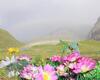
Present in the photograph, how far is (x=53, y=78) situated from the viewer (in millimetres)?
4848

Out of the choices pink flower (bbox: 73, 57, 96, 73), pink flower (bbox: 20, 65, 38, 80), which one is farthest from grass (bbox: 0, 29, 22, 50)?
pink flower (bbox: 73, 57, 96, 73)

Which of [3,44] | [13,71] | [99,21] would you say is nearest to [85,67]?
[13,71]

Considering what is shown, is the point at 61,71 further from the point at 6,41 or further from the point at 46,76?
the point at 6,41

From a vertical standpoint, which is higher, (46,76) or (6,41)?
(6,41)

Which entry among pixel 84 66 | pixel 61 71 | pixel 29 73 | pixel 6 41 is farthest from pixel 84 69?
pixel 6 41

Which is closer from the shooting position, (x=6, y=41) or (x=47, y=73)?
(x=47, y=73)

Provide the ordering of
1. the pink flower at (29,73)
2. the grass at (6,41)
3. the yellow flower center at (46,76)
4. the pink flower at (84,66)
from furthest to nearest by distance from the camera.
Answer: the grass at (6,41)
the pink flower at (29,73)
the pink flower at (84,66)
the yellow flower center at (46,76)

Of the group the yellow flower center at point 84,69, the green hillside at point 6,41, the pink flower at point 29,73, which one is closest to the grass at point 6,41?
the green hillside at point 6,41

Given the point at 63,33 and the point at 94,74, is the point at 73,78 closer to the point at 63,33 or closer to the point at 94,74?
the point at 94,74

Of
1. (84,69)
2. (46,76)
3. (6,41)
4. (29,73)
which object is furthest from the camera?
(6,41)

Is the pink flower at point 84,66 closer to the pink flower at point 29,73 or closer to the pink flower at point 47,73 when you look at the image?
the pink flower at point 47,73

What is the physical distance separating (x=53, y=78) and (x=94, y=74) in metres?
0.88

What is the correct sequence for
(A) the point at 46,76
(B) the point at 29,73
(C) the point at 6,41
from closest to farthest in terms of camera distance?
(A) the point at 46,76
(B) the point at 29,73
(C) the point at 6,41

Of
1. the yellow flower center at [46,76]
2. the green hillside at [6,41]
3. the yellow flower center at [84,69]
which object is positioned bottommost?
the yellow flower center at [46,76]
